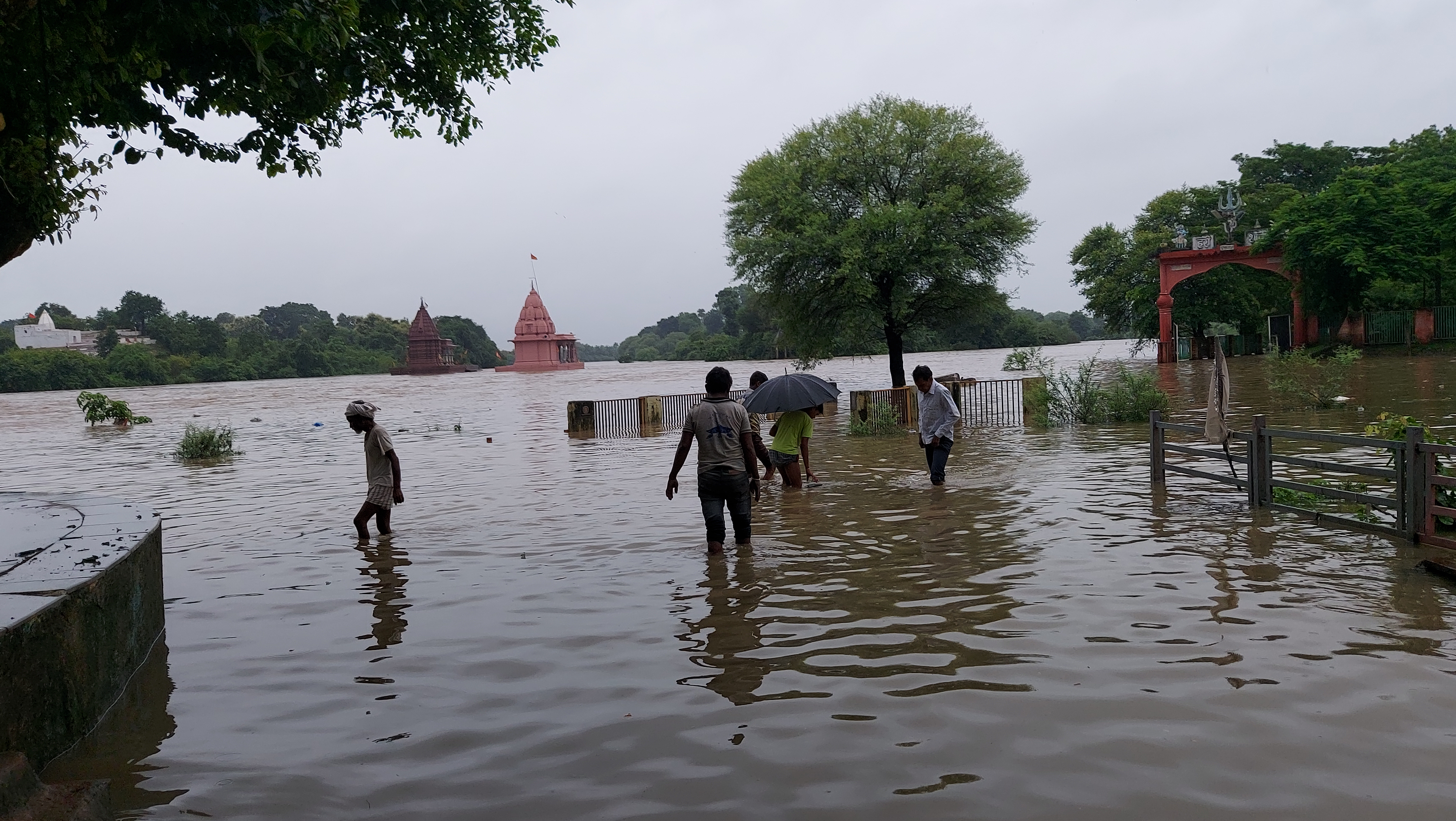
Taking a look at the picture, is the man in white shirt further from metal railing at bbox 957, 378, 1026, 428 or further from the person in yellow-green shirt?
metal railing at bbox 957, 378, 1026, 428

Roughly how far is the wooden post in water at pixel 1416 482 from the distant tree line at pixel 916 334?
22842mm

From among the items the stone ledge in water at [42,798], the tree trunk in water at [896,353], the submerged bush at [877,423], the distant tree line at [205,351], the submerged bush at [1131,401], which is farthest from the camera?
the distant tree line at [205,351]

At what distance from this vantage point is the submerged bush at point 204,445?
20781 millimetres

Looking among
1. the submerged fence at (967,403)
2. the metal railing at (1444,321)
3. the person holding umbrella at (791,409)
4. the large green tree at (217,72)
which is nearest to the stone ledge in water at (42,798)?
the large green tree at (217,72)

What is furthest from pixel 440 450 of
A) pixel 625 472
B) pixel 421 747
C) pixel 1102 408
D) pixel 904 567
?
pixel 421 747

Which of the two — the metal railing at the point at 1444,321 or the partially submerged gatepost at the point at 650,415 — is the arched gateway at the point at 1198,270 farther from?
the partially submerged gatepost at the point at 650,415

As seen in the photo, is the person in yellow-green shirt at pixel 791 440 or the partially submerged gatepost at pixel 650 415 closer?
the person in yellow-green shirt at pixel 791 440

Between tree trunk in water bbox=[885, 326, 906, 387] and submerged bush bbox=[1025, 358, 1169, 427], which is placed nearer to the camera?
submerged bush bbox=[1025, 358, 1169, 427]

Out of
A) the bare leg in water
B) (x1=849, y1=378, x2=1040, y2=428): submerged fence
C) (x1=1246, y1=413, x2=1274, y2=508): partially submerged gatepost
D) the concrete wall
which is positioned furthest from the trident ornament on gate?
the concrete wall

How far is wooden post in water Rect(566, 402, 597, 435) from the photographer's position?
23.4 metres

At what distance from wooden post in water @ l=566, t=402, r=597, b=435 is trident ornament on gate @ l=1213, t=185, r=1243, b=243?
36.7m

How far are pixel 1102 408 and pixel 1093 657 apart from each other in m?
16.1

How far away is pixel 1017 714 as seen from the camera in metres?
4.48

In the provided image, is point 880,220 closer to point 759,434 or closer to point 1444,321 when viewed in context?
point 759,434
